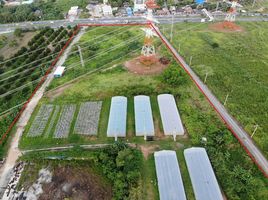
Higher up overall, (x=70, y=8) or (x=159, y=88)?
(x=70, y=8)

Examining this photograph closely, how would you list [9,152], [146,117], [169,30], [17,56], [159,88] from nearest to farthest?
[9,152] → [146,117] → [159,88] → [17,56] → [169,30]

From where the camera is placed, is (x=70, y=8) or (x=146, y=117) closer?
(x=146, y=117)

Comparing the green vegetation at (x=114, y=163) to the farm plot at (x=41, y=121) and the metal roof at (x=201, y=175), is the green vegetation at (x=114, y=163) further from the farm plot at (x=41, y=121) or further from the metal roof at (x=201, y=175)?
the metal roof at (x=201, y=175)

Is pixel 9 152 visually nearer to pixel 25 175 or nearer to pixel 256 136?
pixel 25 175

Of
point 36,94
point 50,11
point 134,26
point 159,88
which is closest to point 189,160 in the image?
point 159,88

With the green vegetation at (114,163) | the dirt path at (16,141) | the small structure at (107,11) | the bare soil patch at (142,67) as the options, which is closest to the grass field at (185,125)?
the dirt path at (16,141)

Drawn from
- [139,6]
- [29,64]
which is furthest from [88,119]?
[139,6]

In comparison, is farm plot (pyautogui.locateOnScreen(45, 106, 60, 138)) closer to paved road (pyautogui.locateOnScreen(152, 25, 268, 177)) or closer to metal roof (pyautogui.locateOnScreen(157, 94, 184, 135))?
metal roof (pyautogui.locateOnScreen(157, 94, 184, 135))

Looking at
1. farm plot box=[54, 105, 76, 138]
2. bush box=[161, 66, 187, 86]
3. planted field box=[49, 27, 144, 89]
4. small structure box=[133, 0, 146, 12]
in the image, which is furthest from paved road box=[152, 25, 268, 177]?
small structure box=[133, 0, 146, 12]
